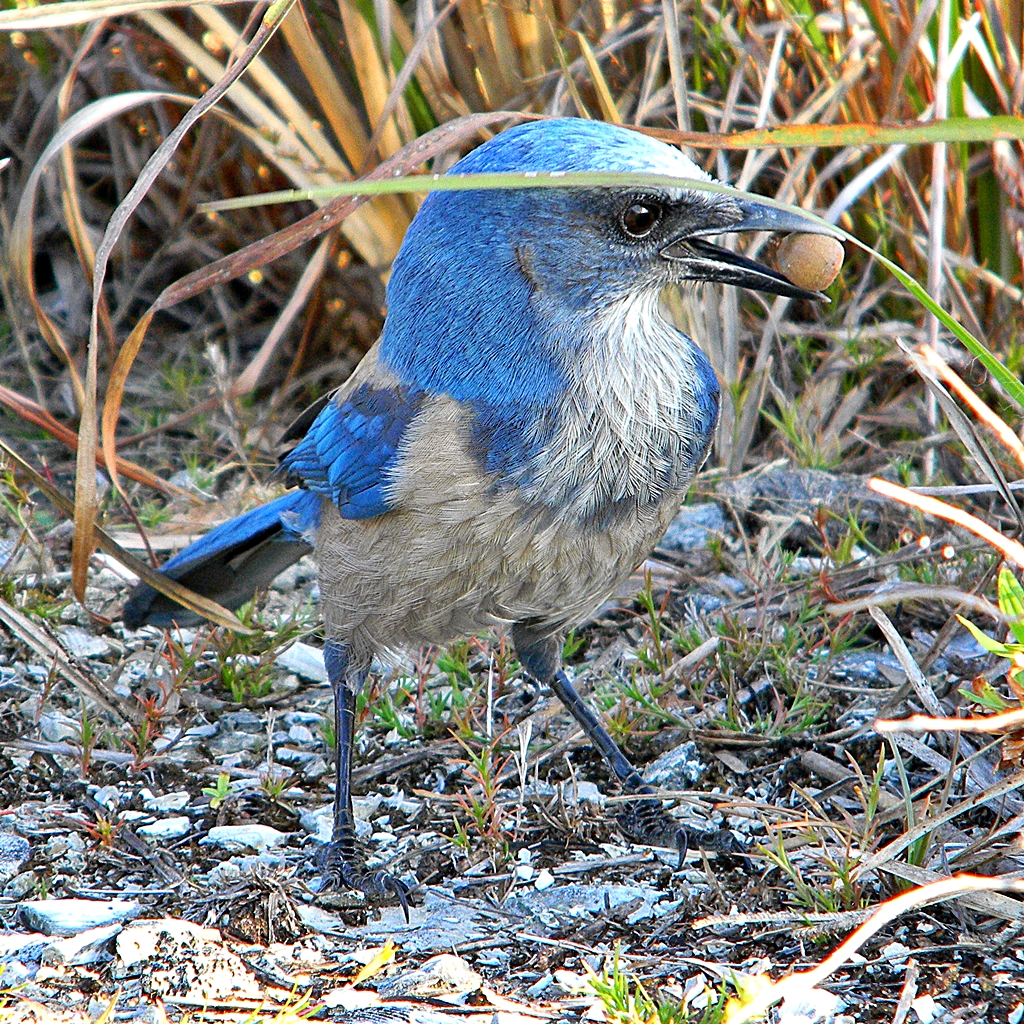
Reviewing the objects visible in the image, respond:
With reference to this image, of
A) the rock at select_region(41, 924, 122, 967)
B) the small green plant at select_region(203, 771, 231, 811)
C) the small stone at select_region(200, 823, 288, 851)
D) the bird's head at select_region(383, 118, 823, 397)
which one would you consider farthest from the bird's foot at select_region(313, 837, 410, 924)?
the bird's head at select_region(383, 118, 823, 397)

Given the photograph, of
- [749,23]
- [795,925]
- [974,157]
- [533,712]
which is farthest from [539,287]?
[974,157]

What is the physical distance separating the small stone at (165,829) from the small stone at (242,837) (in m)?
0.06

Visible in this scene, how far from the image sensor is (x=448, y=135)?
3.24m

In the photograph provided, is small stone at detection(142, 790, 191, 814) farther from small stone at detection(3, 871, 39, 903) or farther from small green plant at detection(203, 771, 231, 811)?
small stone at detection(3, 871, 39, 903)

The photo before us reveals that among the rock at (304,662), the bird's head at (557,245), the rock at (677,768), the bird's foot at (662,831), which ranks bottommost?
the rock at (677,768)

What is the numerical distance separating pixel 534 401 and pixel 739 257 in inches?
21.9

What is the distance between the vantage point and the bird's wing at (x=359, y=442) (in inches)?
118

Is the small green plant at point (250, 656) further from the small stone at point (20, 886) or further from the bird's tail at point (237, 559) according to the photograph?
the small stone at point (20, 886)

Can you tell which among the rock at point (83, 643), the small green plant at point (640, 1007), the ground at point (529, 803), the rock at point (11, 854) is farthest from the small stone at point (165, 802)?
the small green plant at point (640, 1007)

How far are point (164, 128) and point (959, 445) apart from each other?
10.2ft

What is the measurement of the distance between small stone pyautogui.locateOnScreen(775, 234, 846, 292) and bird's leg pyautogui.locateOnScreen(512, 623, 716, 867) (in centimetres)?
103

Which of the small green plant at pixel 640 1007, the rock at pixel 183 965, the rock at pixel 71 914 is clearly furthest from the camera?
the rock at pixel 71 914

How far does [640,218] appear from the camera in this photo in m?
2.84

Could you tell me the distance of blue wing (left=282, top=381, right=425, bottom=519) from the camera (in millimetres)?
2988
